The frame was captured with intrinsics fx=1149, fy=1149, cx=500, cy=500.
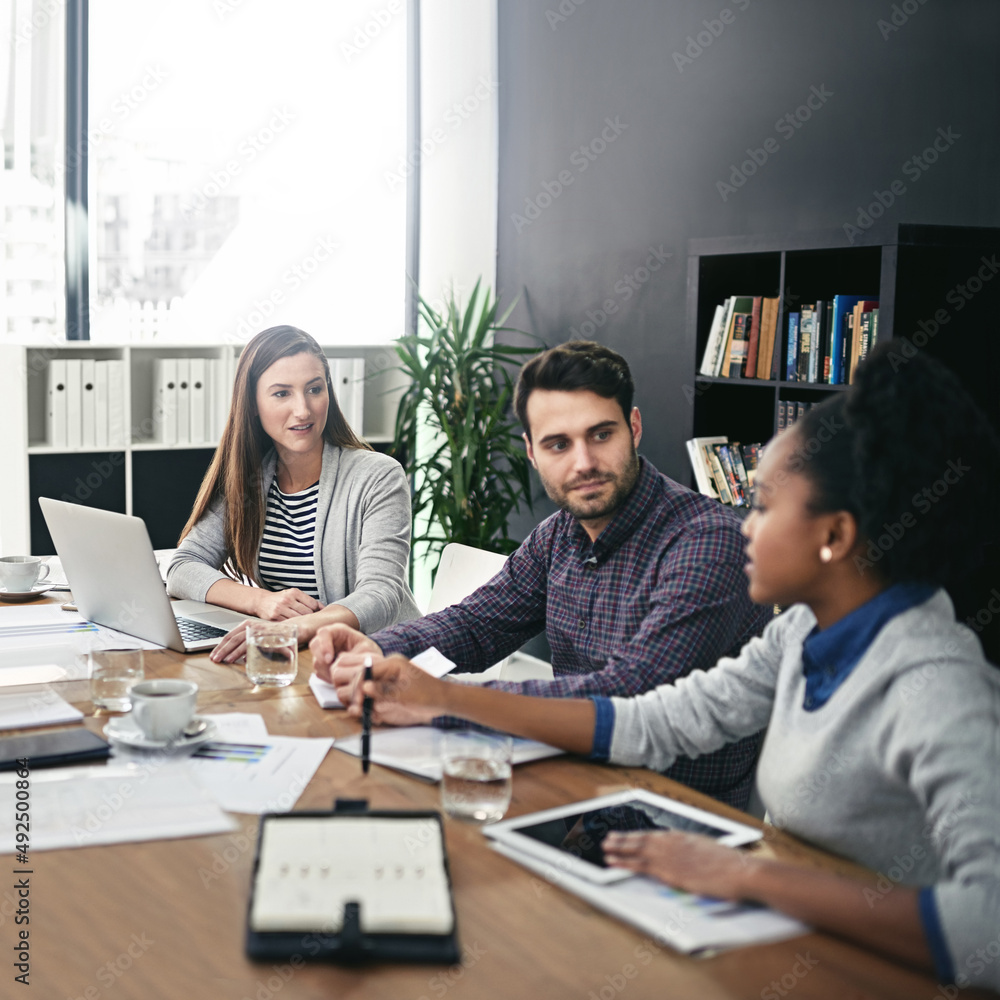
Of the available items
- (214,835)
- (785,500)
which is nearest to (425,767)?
(214,835)

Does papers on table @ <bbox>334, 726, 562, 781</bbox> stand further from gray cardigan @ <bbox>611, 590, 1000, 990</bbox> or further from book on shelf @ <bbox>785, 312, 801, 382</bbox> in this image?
book on shelf @ <bbox>785, 312, 801, 382</bbox>

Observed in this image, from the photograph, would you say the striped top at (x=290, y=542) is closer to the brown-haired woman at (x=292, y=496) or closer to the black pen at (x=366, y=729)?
the brown-haired woman at (x=292, y=496)

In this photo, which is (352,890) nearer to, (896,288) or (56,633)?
(56,633)

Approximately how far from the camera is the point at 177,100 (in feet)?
15.0

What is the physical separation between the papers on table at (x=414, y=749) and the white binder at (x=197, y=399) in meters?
2.99

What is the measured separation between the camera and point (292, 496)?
287cm

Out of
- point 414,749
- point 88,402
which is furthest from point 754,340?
point 88,402

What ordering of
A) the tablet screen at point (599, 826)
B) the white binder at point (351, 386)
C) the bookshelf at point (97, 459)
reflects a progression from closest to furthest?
1. the tablet screen at point (599, 826)
2. the bookshelf at point (97, 459)
3. the white binder at point (351, 386)

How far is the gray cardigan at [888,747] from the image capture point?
1031mm

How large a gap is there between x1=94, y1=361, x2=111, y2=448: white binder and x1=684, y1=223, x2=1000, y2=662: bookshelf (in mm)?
2178

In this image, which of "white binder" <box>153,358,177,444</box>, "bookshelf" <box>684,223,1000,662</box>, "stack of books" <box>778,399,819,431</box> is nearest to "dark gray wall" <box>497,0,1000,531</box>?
"bookshelf" <box>684,223,1000,662</box>

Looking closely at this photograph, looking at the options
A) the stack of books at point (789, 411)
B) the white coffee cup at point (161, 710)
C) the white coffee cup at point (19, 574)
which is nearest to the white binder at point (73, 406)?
the white coffee cup at point (19, 574)

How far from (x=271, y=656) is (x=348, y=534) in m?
0.87

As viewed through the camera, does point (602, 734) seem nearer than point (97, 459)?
Yes
